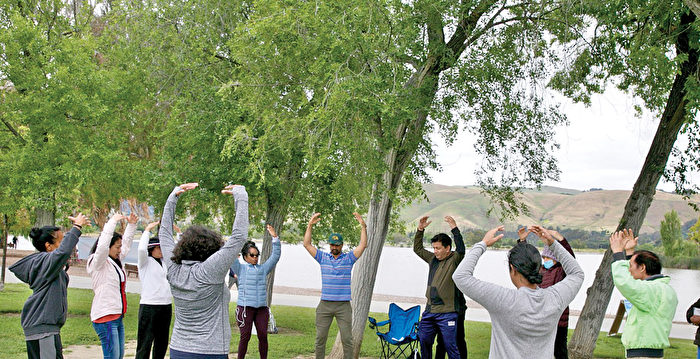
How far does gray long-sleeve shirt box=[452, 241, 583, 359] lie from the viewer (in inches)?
130

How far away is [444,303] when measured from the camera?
22.6ft

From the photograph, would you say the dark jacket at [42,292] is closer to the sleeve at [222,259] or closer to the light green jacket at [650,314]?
the sleeve at [222,259]

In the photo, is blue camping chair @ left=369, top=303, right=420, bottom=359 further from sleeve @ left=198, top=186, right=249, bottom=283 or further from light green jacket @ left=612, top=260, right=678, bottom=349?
sleeve @ left=198, top=186, right=249, bottom=283

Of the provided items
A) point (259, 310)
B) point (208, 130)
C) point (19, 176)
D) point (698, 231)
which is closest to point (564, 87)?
point (208, 130)

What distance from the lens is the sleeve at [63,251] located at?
4754 mm

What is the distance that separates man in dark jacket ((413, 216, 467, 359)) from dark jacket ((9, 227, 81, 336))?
3.78 meters

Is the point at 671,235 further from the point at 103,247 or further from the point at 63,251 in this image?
the point at 63,251

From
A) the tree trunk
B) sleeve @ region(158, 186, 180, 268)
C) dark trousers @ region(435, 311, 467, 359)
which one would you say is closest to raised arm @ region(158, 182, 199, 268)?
sleeve @ region(158, 186, 180, 268)

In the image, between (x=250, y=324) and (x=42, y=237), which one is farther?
(x=250, y=324)

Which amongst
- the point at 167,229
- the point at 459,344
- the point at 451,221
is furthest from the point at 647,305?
the point at 167,229

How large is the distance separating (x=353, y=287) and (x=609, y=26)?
18.9 feet

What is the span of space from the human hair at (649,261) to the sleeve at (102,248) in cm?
431

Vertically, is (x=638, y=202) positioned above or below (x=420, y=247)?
above

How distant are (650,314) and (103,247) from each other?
4697mm
